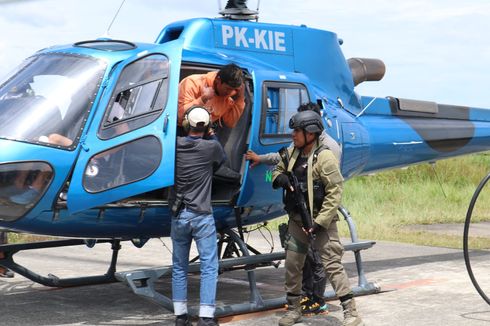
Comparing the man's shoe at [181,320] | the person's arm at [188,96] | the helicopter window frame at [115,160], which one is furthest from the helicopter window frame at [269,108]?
the man's shoe at [181,320]

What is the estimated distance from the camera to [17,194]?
22.4 ft

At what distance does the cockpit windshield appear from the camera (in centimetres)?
705

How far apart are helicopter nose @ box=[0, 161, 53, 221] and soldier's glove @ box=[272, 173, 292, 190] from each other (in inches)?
75.0

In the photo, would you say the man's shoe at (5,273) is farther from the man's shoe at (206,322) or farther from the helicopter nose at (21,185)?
the man's shoe at (206,322)

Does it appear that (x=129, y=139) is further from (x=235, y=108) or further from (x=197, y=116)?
(x=235, y=108)

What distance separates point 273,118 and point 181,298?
213cm

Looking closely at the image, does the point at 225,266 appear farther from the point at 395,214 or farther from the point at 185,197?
the point at 395,214

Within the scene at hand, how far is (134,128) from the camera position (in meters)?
7.20

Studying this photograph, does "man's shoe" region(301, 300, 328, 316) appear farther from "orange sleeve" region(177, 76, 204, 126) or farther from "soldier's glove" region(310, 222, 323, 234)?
"orange sleeve" region(177, 76, 204, 126)

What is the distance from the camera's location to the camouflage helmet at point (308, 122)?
730 cm

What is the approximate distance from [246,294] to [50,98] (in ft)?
10.4

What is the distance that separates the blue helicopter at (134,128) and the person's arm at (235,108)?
0.52 ft

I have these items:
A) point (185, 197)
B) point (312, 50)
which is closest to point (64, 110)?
point (185, 197)

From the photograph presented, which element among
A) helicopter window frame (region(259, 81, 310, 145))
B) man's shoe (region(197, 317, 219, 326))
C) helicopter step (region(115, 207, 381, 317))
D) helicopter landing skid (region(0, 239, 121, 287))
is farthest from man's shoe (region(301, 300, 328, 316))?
helicopter landing skid (region(0, 239, 121, 287))
